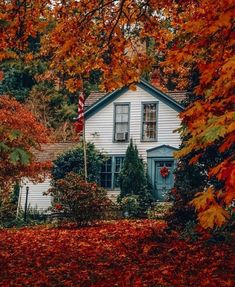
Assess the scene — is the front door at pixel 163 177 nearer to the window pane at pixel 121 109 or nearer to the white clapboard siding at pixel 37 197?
the window pane at pixel 121 109

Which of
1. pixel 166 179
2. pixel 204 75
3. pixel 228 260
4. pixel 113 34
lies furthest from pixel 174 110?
pixel 204 75

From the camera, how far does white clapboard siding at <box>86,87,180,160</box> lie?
29.3m

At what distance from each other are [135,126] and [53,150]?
5.98 meters

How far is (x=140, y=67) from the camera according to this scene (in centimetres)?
1211

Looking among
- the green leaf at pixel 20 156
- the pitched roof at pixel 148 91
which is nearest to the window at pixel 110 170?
the pitched roof at pixel 148 91

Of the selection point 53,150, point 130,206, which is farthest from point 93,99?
point 130,206

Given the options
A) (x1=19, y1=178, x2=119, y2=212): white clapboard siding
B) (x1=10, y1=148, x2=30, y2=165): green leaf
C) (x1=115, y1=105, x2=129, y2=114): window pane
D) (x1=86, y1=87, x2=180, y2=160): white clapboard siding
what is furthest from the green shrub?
(x1=10, y1=148, x2=30, y2=165): green leaf

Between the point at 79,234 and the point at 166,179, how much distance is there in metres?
13.5

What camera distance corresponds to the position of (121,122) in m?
30.0

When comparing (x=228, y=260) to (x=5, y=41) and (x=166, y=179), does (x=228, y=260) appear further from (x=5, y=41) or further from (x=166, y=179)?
(x=166, y=179)

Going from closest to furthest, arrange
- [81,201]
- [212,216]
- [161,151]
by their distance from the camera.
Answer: [212,216] < [81,201] < [161,151]

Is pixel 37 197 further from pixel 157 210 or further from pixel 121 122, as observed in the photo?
pixel 157 210

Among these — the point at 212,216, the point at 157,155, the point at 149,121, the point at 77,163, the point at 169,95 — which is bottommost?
the point at 77,163

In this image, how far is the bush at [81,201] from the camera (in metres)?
18.7
